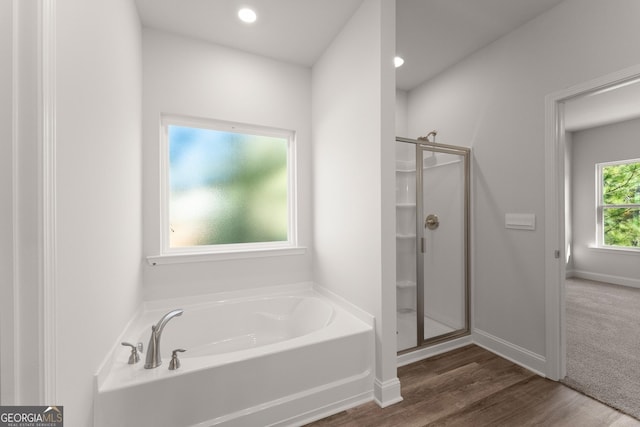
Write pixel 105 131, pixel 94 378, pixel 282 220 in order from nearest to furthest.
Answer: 1. pixel 94 378
2. pixel 105 131
3. pixel 282 220

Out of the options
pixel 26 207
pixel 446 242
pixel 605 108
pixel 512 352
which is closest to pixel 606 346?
pixel 512 352

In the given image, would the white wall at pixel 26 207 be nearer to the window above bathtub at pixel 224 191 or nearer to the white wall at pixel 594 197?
the window above bathtub at pixel 224 191

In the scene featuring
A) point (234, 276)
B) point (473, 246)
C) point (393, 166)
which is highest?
point (393, 166)

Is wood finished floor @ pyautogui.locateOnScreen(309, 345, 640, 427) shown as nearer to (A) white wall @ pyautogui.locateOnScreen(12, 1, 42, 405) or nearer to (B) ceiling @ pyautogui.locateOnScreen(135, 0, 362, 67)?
(A) white wall @ pyautogui.locateOnScreen(12, 1, 42, 405)

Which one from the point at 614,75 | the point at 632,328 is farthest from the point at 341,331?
the point at 632,328

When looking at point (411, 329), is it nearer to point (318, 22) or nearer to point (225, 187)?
point (225, 187)

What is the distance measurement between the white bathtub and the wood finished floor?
0.18m

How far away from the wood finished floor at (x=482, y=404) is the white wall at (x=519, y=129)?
284 millimetres

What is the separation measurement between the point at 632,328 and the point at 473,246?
6.12ft

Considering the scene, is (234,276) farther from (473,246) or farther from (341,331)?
(473,246)

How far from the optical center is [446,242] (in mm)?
2605

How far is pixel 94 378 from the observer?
3.84 feet

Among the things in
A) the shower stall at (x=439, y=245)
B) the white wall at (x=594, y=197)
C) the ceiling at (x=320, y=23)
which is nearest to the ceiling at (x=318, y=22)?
the ceiling at (x=320, y=23)

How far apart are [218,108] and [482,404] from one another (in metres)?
2.93
